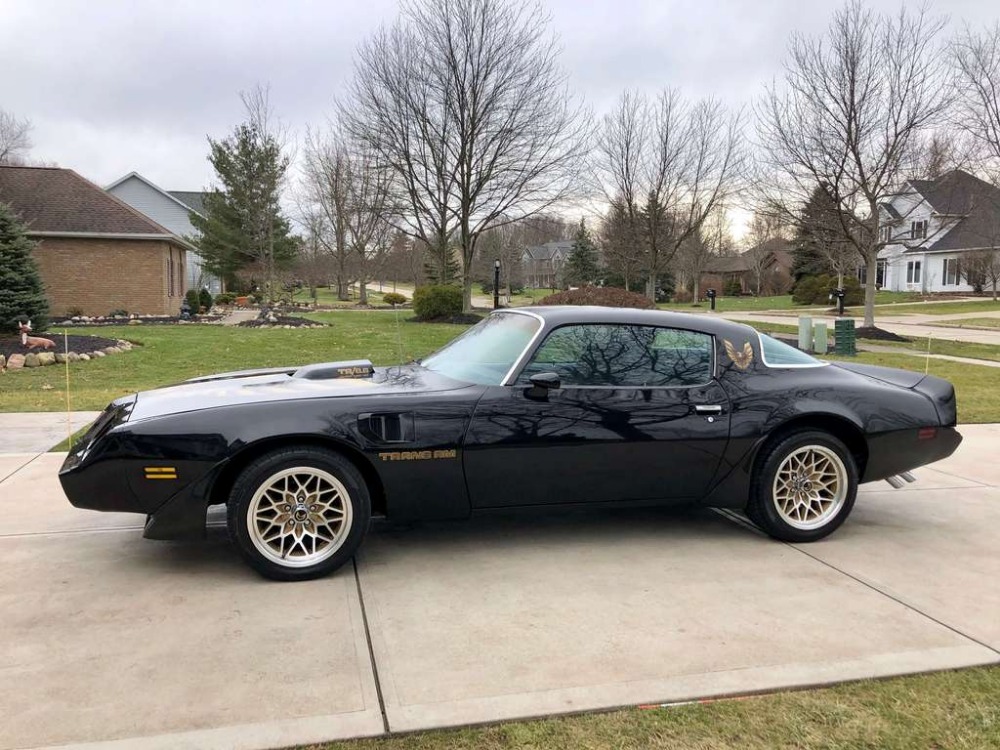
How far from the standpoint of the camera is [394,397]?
391 centimetres

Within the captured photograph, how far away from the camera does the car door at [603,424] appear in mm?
3959

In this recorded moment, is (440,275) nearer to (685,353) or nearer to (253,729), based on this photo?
(685,353)

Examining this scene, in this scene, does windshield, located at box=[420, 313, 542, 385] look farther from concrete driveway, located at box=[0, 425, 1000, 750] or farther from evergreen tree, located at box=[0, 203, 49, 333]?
evergreen tree, located at box=[0, 203, 49, 333]

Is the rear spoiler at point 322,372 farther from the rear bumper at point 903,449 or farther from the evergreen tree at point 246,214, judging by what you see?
the evergreen tree at point 246,214

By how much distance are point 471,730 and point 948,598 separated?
258 cm

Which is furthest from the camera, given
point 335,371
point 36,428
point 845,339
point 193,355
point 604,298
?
point 604,298

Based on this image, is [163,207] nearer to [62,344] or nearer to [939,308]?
[62,344]

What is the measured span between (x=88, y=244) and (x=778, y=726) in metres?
27.3

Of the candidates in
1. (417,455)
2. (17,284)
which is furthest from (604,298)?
(417,455)

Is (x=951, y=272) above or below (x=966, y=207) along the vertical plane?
below

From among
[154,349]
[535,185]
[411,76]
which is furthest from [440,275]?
[154,349]

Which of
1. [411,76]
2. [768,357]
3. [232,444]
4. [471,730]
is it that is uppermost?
[411,76]

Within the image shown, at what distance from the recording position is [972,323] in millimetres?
26812

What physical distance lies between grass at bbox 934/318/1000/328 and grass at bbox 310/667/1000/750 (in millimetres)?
26585
